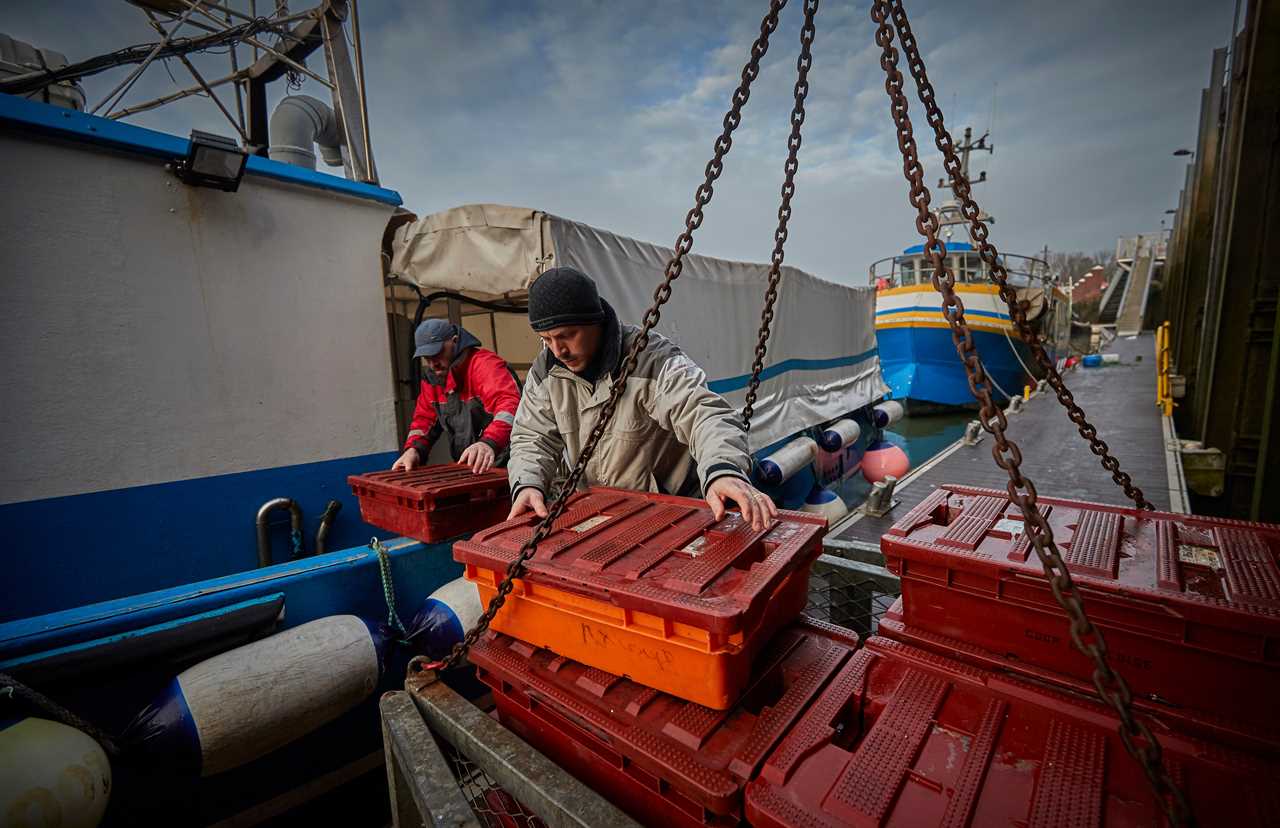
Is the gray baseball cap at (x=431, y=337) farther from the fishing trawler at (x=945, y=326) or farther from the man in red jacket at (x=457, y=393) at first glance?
the fishing trawler at (x=945, y=326)

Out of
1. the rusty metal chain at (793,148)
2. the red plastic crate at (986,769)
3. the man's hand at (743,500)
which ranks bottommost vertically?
the red plastic crate at (986,769)

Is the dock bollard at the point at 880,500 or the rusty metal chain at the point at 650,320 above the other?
the rusty metal chain at the point at 650,320

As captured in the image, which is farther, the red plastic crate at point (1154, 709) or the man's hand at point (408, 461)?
the man's hand at point (408, 461)

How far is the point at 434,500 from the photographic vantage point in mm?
2773

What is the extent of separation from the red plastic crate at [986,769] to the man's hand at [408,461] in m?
2.93

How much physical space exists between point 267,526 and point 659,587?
338cm

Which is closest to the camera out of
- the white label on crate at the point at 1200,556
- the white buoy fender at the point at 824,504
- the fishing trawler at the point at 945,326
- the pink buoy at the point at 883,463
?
the white label on crate at the point at 1200,556

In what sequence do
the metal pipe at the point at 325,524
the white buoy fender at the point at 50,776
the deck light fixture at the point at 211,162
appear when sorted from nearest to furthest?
the white buoy fender at the point at 50,776 < the deck light fixture at the point at 211,162 < the metal pipe at the point at 325,524

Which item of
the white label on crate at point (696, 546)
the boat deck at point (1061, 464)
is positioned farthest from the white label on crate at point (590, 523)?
the boat deck at point (1061, 464)

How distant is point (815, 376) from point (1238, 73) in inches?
206

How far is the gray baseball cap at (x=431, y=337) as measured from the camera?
350 centimetres

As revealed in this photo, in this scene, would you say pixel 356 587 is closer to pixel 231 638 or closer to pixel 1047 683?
pixel 231 638

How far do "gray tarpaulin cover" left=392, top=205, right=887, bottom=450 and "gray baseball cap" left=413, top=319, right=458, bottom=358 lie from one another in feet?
1.13

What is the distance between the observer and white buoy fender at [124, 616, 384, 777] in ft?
6.31
